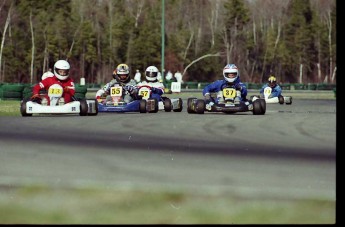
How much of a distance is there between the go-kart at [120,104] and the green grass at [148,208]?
549 inches

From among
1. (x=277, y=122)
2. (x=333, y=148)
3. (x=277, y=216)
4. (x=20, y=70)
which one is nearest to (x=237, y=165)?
(x=333, y=148)

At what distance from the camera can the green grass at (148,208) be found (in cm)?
582

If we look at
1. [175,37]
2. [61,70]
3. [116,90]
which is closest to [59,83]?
[61,70]

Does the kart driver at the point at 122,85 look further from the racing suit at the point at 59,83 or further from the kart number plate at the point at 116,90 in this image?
the racing suit at the point at 59,83

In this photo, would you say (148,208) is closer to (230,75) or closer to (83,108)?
(83,108)

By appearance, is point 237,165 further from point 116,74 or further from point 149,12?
point 149,12

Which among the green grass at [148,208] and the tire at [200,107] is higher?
the tire at [200,107]

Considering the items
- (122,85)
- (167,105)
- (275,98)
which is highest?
(122,85)

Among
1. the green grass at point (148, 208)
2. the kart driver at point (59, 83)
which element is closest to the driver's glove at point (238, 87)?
the kart driver at point (59, 83)

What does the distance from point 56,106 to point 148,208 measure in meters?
13.0

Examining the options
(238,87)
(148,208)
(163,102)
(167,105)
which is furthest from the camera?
(163,102)

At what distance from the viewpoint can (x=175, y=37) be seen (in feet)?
283

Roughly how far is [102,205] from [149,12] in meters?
82.7

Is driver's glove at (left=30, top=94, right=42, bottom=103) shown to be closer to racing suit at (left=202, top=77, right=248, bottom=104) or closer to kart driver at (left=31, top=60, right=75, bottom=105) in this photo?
kart driver at (left=31, top=60, right=75, bottom=105)
